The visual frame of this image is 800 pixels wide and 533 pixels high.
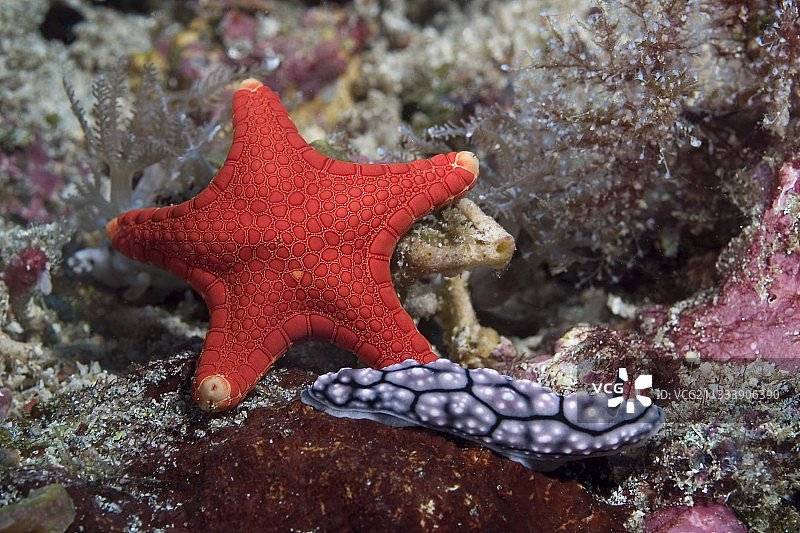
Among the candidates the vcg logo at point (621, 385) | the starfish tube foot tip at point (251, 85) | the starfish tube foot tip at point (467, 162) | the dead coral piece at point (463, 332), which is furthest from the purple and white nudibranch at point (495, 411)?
the starfish tube foot tip at point (251, 85)

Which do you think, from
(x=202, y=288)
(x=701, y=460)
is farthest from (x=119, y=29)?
(x=701, y=460)

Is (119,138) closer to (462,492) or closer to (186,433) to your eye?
(186,433)

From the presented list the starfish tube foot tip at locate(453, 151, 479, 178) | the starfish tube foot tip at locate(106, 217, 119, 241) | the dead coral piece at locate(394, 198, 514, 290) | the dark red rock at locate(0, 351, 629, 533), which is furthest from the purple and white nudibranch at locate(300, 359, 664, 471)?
the starfish tube foot tip at locate(106, 217, 119, 241)

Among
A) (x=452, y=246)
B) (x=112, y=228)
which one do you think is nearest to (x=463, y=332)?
(x=452, y=246)

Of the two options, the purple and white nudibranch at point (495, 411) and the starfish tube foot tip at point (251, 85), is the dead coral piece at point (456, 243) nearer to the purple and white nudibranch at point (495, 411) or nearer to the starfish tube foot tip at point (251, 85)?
the purple and white nudibranch at point (495, 411)

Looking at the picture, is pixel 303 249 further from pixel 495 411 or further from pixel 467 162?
pixel 495 411

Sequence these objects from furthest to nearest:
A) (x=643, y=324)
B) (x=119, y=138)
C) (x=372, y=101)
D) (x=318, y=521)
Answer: (x=372, y=101)
(x=119, y=138)
(x=643, y=324)
(x=318, y=521)
